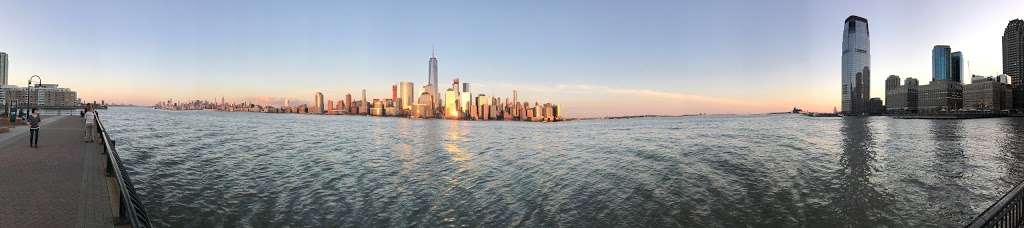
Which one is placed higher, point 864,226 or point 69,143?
point 69,143

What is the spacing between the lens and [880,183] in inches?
886

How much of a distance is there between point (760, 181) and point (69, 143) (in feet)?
117

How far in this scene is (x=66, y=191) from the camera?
11.8 metres

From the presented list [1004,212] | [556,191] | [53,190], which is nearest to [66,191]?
[53,190]

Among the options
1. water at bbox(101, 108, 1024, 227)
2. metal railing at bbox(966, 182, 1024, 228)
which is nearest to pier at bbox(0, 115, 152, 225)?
water at bbox(101, 108, 1024, 227)

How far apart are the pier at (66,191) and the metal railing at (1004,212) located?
11775 mm

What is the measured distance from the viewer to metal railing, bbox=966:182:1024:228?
640 cm

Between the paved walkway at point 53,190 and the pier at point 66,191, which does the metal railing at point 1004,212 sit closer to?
the pier at point 66,191

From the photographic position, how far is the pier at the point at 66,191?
29.5 ft

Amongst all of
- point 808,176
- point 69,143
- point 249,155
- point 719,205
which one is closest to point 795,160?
point 808,176

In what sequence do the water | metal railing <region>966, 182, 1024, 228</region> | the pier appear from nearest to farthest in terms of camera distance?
metal railing <region>966, 182, 1024, 228</region> < the pier < the water

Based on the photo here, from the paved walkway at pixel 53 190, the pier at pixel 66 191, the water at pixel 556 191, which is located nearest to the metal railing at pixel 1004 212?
the water at pixel 556 191

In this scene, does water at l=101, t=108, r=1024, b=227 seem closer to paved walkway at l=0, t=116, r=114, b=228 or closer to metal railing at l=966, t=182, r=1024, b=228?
paved walkway at l=0, t=116, r=114, b=228

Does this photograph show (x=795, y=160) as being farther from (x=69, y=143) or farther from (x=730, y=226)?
(x=69, y=143)
